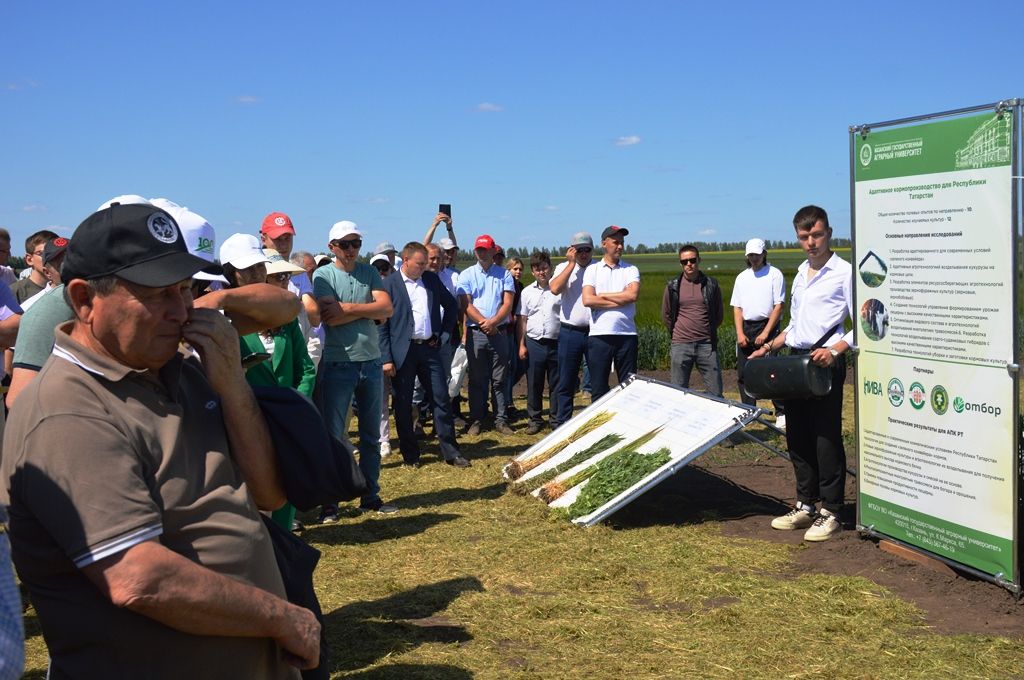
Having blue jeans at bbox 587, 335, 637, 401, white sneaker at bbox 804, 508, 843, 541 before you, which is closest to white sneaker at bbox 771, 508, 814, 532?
white sneaker at bbox 804, 508, 843, 541

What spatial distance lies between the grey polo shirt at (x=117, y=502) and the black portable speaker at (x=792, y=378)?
4.95m

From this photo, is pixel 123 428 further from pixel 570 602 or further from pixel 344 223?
pixel 344 223

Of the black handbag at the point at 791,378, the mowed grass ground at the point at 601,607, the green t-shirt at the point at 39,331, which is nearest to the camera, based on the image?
the green t-shirt at the point at 39,331

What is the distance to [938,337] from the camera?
5.84 metres

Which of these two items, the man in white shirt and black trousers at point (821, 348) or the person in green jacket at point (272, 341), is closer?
the person in green jacket at point (272, 341)

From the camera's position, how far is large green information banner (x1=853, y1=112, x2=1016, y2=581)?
540 cm

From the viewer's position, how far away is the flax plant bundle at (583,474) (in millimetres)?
7934

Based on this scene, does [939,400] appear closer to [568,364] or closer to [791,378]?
[791,378]

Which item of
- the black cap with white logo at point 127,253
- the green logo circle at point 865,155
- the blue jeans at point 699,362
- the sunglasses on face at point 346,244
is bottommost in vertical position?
the blue jeans at point 699,362

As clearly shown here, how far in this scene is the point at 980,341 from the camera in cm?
551

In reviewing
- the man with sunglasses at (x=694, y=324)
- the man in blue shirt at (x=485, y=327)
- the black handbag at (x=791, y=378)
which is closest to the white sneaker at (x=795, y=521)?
the black handbag at (x=791, y=378)

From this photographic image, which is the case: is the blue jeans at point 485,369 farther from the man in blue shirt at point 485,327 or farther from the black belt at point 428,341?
the black belt at point 428,341

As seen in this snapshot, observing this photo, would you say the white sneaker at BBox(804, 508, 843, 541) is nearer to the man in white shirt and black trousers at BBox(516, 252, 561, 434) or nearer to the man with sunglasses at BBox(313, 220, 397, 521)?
the man with sunglasses at BBox(313, 220, 397, 521)

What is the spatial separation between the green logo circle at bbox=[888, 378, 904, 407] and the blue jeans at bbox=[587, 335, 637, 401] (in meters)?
4.30
